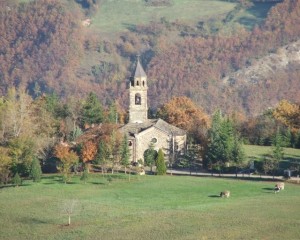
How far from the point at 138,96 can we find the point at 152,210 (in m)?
32.4

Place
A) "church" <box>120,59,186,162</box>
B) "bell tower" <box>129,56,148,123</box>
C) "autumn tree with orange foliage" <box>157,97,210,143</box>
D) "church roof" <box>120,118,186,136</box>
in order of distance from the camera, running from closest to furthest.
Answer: "church" <box>120,59,186,162</box> < "church roof" <box>120,118,186,136</box> < "autumn tree with orange foliage" <box>157,97,210,143</box> < "bell tower" <box>129,56,148,123</box>

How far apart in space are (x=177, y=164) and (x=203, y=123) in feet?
31.2

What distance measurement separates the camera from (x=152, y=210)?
202 ft

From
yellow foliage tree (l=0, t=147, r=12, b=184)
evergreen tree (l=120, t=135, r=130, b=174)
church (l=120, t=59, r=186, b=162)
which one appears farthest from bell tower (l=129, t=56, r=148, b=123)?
yellow foliage tree (l=0, t=147, r=12, b=184)

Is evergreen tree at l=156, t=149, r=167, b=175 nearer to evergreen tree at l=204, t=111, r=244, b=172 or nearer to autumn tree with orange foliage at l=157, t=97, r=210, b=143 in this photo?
evergreen tree at l=204, t=111, r=244, b=172

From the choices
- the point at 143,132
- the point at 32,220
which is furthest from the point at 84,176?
the point at 32,220

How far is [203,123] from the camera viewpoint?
3787 inches

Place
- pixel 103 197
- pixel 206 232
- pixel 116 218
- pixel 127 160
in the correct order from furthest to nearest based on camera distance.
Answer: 1. pixel 127 160
2. pixel 103 197
3. pixel 116 218
4. pixel 206 232

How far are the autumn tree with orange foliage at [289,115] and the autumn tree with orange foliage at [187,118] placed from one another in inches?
487

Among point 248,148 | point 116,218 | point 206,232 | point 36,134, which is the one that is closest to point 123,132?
point 36,134

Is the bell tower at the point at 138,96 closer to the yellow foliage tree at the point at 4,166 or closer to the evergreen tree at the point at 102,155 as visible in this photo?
the evergreen tree at the point at 102,155

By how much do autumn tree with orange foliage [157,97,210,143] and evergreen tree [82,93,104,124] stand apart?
8.37 m

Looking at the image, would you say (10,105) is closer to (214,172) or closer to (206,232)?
(214,172)

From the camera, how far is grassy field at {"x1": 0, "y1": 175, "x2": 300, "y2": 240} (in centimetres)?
5469
